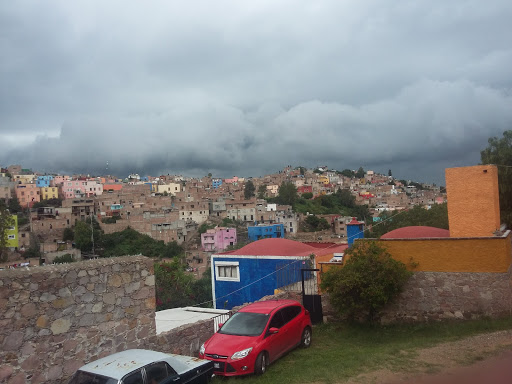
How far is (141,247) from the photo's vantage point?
242 feet

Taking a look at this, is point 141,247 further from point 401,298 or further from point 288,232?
point 401,298

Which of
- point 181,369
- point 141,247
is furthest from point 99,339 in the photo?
point 141,247

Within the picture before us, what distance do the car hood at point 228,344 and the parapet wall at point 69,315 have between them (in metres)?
1.17

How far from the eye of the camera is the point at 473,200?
10.5 meters

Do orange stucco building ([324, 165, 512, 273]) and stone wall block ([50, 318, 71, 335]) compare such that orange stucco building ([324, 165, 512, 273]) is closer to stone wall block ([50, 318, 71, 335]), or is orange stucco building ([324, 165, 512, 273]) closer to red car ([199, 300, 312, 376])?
red car ([199, 300, 312, 376])

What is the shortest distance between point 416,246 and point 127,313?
6740mm

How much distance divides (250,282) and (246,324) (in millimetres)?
10220

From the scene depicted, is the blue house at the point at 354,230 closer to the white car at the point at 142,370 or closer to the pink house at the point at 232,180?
the white car at the point at 142,370

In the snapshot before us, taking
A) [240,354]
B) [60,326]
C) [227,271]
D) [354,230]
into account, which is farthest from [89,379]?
[354,230]

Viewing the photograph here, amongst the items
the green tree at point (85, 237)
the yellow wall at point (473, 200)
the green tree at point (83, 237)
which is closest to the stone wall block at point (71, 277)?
the yellow wall at point (473, 200)

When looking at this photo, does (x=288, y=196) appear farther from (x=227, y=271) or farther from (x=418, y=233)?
(x=418, y=233)

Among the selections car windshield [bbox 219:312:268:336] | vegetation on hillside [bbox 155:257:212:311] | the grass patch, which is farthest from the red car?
vegetation on hillside [bbox 155:257:212:311]

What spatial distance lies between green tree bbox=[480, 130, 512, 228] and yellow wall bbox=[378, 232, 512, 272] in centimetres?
891

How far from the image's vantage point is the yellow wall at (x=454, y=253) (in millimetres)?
8906
